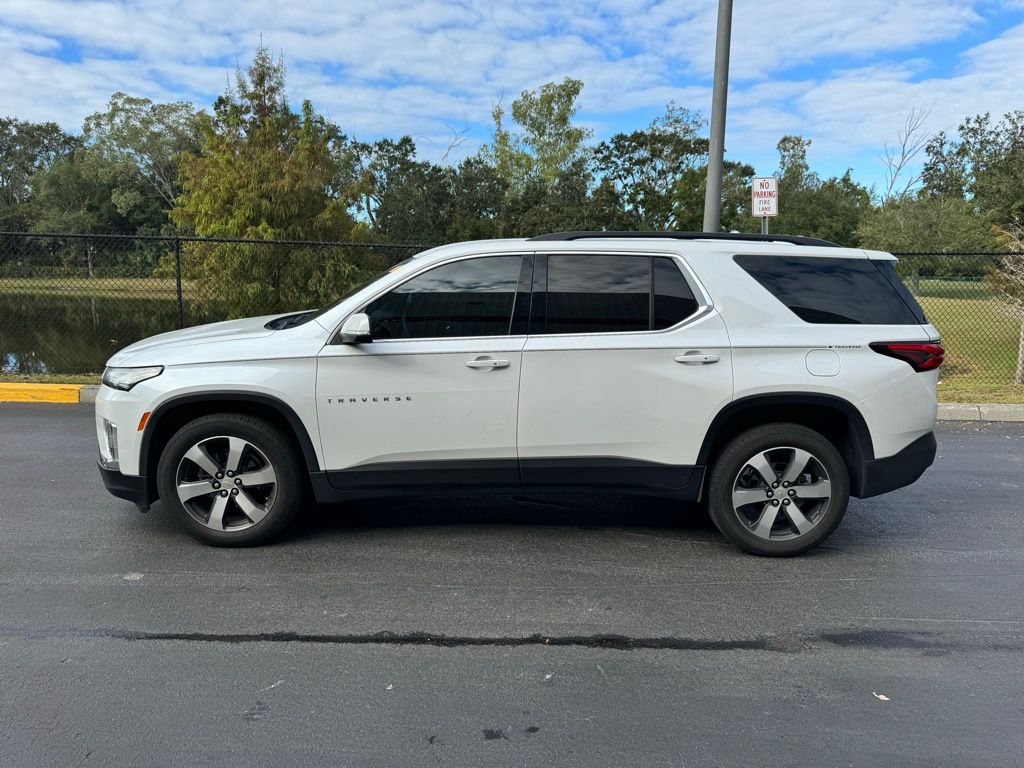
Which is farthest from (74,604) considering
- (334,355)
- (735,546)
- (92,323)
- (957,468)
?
(92,323)

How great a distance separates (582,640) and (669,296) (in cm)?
197

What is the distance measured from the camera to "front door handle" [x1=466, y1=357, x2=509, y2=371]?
417cm

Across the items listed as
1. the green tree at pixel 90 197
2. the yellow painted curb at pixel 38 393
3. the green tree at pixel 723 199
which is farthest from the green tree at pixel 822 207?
the green tree at pixel 90 197

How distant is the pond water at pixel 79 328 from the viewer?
12.8 metres

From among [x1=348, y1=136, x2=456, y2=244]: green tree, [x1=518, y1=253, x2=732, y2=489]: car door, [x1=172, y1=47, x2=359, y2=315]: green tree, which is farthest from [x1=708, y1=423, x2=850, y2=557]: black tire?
[x1=348, y1=136, x2=456, y2=244]: green tree

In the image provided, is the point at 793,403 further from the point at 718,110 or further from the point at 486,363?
the point at 718,110

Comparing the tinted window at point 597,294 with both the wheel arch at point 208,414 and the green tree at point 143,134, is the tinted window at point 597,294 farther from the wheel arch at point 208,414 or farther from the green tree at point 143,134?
the green tree at point 143,134

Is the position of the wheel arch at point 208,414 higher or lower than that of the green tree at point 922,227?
lower

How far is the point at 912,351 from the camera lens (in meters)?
4.25

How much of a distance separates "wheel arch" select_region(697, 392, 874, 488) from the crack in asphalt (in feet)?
3.71

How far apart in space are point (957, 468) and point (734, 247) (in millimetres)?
3598

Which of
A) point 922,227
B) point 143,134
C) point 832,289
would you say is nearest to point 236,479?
point 832,289

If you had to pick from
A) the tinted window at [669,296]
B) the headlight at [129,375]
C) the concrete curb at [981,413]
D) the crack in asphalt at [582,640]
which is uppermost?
the tinted window at [669,296]

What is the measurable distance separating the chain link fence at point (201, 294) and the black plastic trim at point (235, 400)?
672cm
